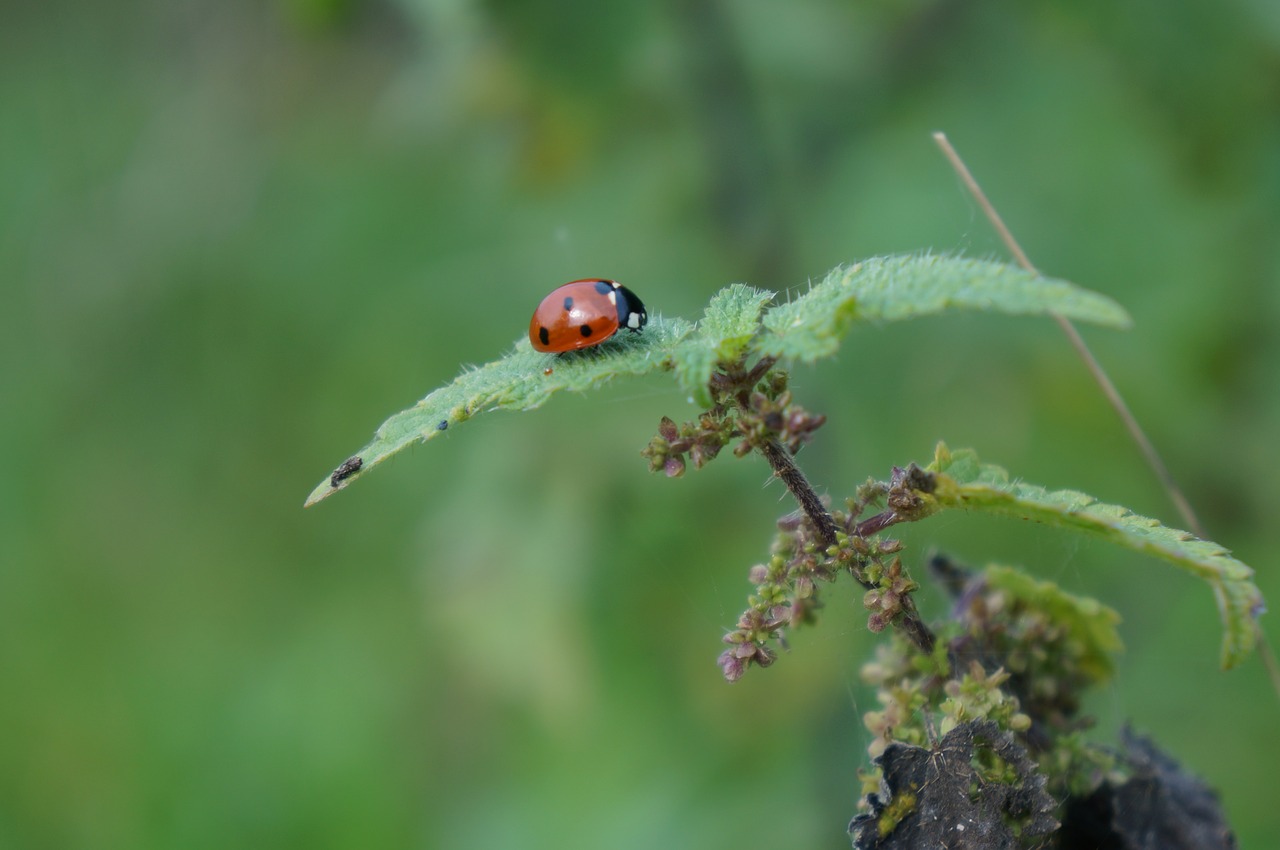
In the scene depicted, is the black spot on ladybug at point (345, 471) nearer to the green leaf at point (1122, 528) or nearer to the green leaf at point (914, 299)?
the green leaf at point (914, 299)

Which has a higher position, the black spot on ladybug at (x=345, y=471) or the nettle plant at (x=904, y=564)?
the black spot on ladybug at (x=345, y=471)

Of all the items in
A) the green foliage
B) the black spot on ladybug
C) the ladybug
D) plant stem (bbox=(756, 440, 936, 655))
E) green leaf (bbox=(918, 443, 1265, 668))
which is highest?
the ladybug

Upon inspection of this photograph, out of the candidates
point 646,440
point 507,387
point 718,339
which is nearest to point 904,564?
point 718,339

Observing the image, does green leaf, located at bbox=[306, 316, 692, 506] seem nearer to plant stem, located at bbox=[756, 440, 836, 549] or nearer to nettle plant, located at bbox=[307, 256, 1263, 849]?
nettle plant, located at bbox=[307, 256, 1263, 849]

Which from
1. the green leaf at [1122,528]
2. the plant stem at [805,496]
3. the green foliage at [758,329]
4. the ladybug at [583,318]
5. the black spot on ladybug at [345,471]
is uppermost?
the ladybug at [583,318]

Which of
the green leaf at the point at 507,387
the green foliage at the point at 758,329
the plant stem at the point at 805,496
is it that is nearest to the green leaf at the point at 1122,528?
the plant stem at the point at 805,496

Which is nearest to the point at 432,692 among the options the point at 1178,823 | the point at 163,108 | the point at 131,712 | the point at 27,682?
the point at 131,712

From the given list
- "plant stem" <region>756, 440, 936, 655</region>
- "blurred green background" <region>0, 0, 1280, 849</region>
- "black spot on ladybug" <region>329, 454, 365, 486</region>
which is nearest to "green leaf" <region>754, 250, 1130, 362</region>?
"plant stem" <region>756, 440, 936, 655</region>
